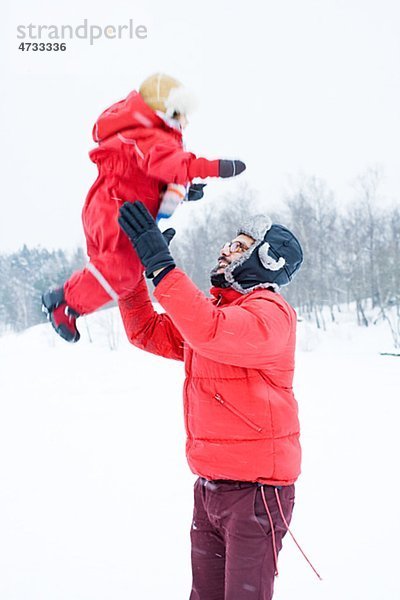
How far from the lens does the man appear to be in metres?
1.62

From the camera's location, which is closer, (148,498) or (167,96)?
(167,96)

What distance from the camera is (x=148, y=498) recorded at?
4.74m

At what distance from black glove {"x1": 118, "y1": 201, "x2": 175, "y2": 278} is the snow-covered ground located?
2.36 metres

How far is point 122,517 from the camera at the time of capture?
4309 mm

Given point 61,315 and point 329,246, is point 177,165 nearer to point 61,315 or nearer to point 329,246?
point 61,315

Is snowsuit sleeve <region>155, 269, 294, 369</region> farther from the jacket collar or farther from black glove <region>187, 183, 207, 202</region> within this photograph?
black glove <region>187, 183, 207, 202</region>

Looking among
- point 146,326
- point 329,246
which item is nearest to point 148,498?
point 146,326

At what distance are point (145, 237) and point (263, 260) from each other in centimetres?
45

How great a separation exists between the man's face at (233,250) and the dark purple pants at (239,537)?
0.76 metres

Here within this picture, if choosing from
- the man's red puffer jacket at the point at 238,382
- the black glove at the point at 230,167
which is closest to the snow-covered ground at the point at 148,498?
the man's red puffer jacket at the point at 238,382

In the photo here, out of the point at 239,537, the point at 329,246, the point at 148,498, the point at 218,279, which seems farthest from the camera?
the point at 329,246

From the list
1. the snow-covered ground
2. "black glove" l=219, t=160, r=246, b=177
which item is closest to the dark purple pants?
"black glove" l=219, t=160, r=246, b=177

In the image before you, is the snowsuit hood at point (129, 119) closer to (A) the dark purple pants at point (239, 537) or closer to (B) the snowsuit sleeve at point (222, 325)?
(B) the snowsuit sleeve at point (222, 325)

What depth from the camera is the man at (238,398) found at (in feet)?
5.32
